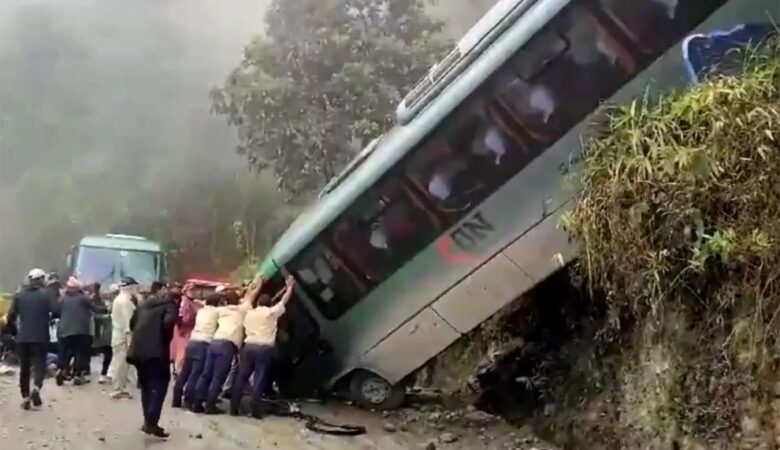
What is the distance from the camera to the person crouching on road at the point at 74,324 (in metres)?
10.6

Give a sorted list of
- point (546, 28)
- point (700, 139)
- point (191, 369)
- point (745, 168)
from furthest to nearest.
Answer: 1. point (191, 369)
2. point (546, 28)
3. point (700, 139)
4. point (745, 168)

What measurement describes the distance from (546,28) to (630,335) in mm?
2670

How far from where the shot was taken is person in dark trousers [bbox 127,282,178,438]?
294 inches

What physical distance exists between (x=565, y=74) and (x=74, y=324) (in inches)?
230

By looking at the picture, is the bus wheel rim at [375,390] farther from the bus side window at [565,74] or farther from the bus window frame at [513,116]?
the bus side window at [565,74]

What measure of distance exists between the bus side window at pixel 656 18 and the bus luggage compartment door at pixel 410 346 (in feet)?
9.67

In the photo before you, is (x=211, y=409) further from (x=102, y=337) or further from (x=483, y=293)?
(x=102, y=337)

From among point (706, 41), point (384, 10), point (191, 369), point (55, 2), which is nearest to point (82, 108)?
point (55, 2)

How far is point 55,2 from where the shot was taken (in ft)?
152

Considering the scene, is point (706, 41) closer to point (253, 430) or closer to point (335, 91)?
point (253, 430)

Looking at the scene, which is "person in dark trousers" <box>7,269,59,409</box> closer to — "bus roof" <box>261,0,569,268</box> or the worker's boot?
the worker's boot

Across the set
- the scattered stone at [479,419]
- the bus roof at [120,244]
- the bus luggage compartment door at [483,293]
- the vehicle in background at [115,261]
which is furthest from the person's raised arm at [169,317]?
the bus roof at [120,244]

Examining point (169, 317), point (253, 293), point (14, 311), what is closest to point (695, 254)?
point (169, 317)

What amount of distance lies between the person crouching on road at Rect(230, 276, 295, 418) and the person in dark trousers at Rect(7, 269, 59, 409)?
1.74 meters
